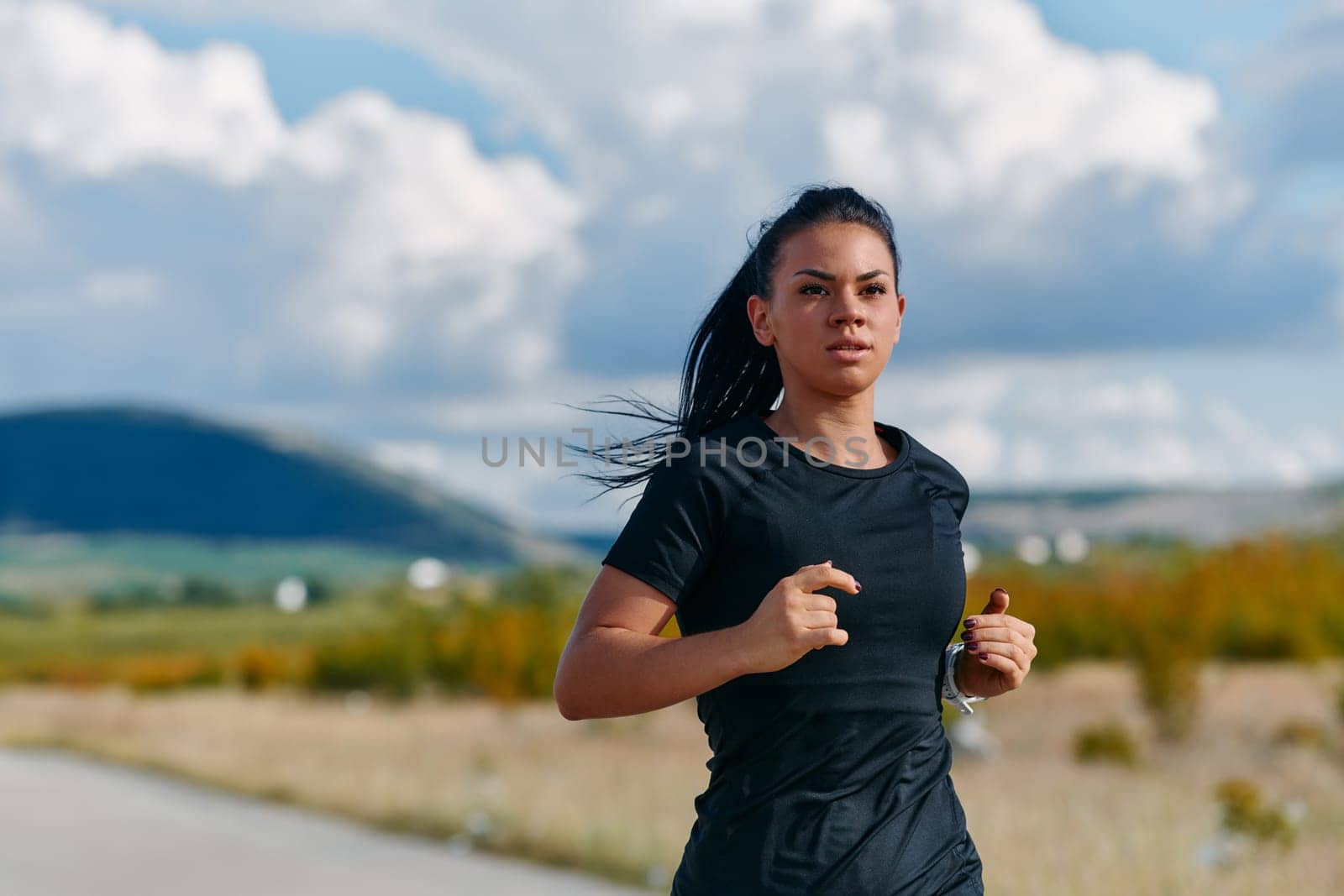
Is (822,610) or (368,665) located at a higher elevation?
(368,665)

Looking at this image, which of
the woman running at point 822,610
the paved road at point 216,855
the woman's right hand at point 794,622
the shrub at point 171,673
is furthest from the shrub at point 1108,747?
the shrub at point 171,673

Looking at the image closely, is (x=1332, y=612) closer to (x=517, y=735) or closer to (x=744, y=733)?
(x=517, y=735)

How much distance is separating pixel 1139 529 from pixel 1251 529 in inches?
1568

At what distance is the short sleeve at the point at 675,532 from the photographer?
101 inches

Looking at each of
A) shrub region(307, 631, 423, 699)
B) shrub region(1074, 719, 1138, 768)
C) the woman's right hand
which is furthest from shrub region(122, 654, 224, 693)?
the woman's right hand

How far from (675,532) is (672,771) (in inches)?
421

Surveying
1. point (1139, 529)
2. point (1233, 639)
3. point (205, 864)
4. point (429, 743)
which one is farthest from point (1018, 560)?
point (1139, 529)

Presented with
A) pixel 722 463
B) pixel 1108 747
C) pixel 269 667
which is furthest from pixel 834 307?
pixel 269 667

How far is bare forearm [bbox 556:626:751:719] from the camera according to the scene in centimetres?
242

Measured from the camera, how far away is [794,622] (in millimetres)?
2354

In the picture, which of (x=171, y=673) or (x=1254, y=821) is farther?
(x=171, y=673)

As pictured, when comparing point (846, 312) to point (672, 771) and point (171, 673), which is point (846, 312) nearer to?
point (672, 771)

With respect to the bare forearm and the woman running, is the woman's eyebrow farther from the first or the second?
the bare forearm

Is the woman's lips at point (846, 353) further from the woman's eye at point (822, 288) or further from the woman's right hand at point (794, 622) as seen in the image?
the woman's right hand at point (794, 622)
